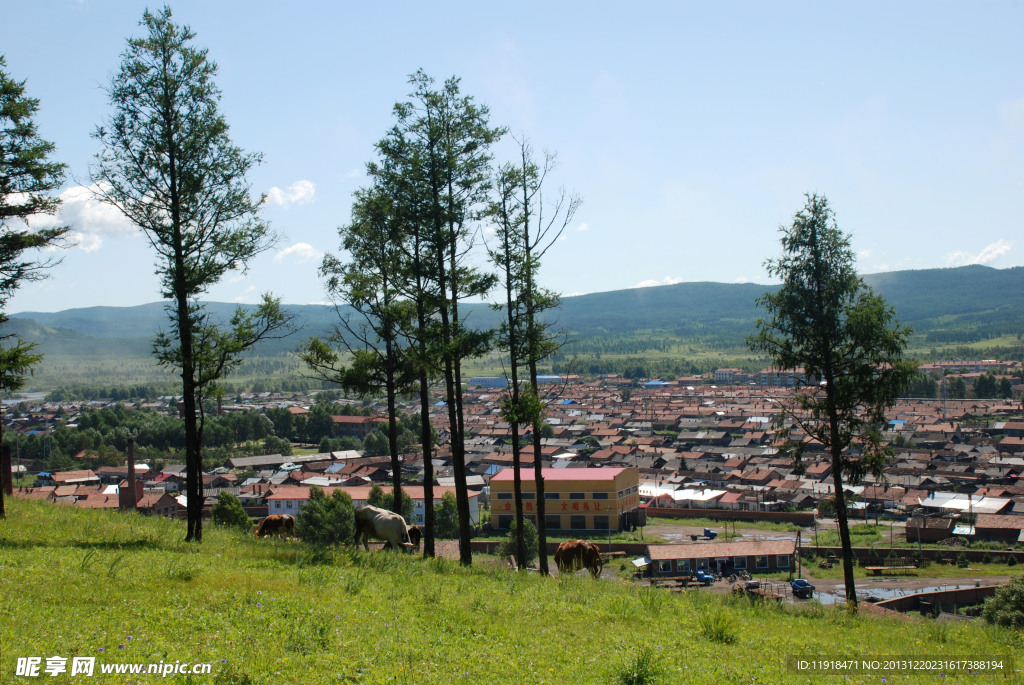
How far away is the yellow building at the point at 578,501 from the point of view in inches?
1671

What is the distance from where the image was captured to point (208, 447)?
77.5 m

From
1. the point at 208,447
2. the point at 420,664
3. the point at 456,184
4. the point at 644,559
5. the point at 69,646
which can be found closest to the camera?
the point at 69,646

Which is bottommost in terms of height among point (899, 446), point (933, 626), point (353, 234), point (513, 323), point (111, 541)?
point (899, 446)

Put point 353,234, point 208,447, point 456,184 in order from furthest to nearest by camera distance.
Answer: point 208,447
point 353,234
point 456,184

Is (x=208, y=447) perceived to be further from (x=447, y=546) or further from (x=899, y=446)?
(x=899, y=446)

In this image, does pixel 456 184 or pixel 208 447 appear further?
pixel 208 447

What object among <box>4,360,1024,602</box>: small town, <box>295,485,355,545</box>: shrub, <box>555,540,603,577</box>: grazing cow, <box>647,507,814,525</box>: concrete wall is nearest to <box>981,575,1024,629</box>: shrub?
<box>4,360,1024,602</box>: small town

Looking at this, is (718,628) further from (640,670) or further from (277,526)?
(277,526)

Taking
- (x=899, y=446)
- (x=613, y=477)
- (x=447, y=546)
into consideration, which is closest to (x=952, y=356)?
(x=899, y=446)

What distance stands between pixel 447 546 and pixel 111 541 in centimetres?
2041

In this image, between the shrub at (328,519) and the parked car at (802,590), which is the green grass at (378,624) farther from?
the shrub at (328,519)

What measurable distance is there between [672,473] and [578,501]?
2153 cm

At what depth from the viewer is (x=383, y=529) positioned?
13984 mm

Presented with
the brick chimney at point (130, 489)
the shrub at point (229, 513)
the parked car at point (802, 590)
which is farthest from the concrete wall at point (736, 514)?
the brick chimney at point (130, 489)
